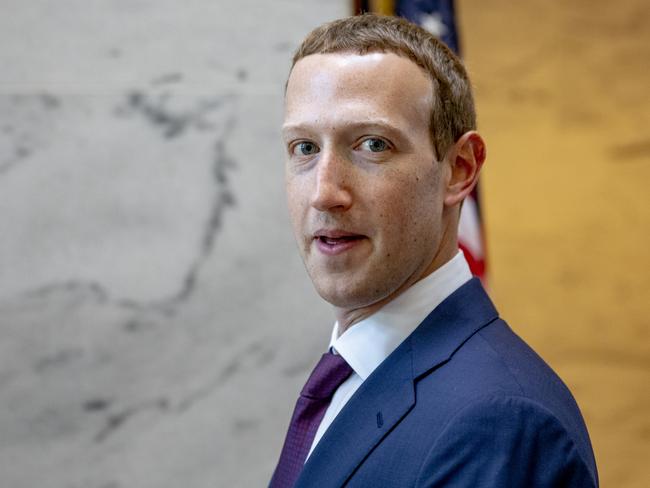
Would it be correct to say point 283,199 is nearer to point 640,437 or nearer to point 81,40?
point 81,40

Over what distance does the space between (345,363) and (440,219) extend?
0.95 ft

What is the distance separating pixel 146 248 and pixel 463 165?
49.9 inches

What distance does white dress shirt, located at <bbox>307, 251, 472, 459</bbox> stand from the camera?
4.50ft

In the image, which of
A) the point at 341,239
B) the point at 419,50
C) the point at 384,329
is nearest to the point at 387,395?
the point at 384,329

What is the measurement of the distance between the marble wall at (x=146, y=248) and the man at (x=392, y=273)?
42.2 inches

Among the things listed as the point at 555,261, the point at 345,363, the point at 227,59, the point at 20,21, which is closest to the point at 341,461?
the point at 345,363

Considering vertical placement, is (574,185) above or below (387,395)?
above

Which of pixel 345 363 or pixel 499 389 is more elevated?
pixel 345 363

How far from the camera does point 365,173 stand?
129cm

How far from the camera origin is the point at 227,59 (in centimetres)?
251

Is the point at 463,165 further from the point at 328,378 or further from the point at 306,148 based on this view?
the point at 328,378

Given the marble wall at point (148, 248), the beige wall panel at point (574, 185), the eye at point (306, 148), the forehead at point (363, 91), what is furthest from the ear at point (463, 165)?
the beige wall panel at point (574, 185)

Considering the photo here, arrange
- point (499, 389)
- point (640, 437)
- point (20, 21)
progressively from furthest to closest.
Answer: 1. point (640, 437)
2. point (20, 21)
3. point (499, 389)

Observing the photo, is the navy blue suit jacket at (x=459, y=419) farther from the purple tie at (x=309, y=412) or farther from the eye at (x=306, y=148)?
the eye at (x=306, y=148)
